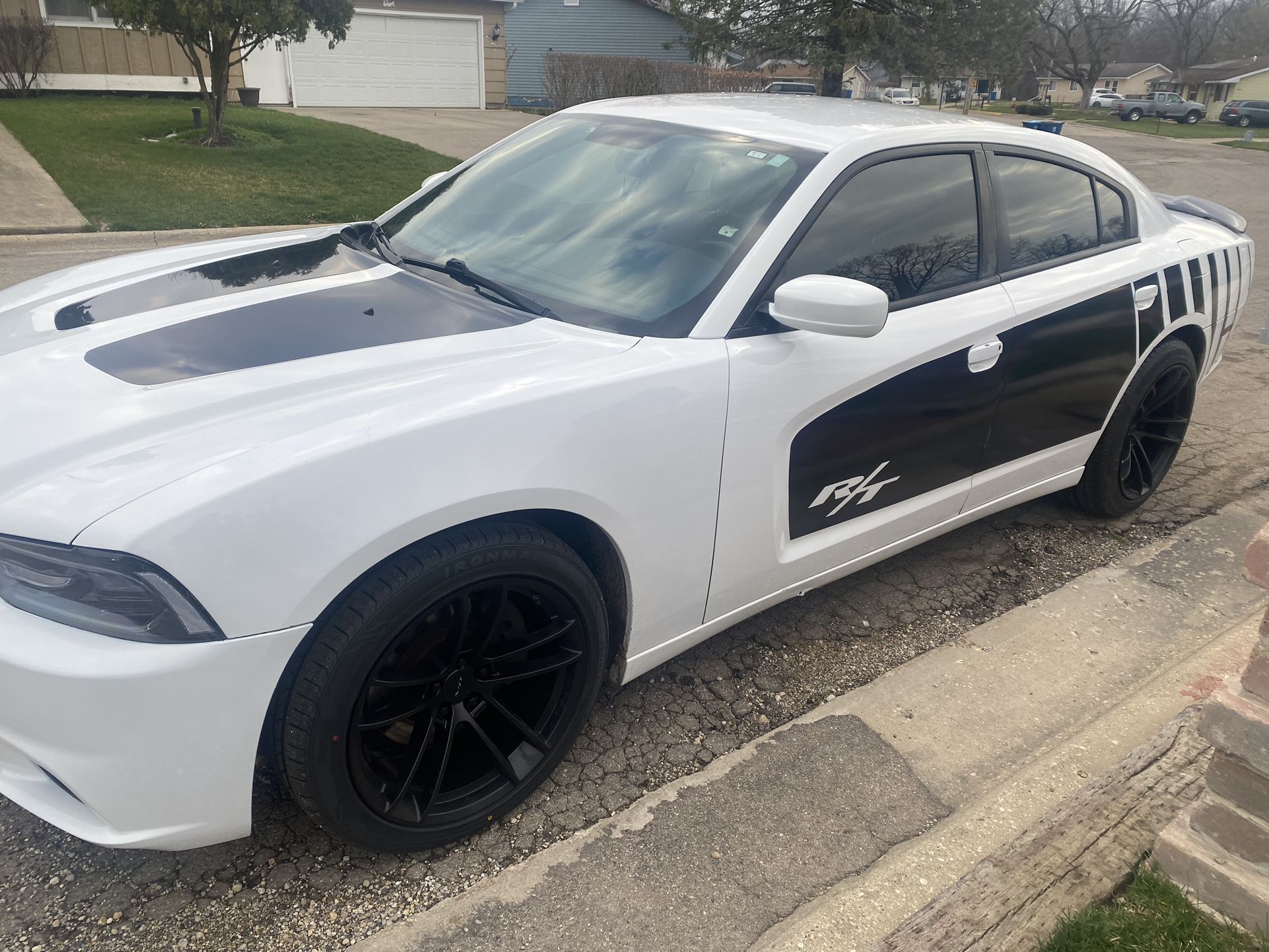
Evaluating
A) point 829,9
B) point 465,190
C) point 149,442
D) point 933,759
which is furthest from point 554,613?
point 829,9

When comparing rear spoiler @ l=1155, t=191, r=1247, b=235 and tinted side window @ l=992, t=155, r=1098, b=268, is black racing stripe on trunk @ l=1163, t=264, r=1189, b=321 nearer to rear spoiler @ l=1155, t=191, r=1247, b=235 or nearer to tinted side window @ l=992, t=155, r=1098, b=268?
tinted side window @ l=992, t=155, r=1098, b=268

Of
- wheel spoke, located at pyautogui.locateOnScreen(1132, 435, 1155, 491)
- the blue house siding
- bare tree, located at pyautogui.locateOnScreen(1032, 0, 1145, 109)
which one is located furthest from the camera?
bare tree, located at pyautogui.locateOnScreen(1032, 0, 1145, 109)

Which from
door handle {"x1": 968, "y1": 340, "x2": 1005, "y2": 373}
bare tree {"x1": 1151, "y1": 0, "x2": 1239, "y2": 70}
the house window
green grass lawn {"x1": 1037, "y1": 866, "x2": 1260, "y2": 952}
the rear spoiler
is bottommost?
green grass lawn {"x1": 1037, "y1": 866, "x2": 1260, "y2": 952}

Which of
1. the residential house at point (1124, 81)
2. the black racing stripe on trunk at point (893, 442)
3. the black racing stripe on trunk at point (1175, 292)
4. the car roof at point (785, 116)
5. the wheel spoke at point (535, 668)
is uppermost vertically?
the residential house at point (1124, 81)

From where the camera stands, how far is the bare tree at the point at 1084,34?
59.1 m

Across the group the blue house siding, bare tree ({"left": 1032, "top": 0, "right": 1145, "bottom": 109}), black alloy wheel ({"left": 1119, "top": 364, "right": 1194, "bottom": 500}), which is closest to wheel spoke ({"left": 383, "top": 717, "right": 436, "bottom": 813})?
black alloy wheel ({"left": 1119, "top": 364, "right": 1194, "bottom": 500})

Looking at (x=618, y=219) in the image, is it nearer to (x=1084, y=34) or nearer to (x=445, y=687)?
(x=445, y=687)

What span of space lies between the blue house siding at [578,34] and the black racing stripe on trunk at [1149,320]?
1031 inches

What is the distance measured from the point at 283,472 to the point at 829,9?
44.1 feet

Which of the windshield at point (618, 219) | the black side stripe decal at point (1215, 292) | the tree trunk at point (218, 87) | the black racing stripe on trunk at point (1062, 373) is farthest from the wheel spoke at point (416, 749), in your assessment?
the tree trunk at point (218, 87)

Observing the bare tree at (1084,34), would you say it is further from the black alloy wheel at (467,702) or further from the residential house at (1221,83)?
the black alloy wheel at (467,702)

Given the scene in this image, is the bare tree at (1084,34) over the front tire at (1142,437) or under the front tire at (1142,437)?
over

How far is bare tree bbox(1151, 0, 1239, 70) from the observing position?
67938 millimetres

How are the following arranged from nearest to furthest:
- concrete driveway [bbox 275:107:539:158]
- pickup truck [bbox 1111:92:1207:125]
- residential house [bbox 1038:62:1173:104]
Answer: concrete driveway [bbox 275:107:539:158] < pickup truck [bbox 1111:92:1207:125] < residential house [bbox 1038:62:1173:104]
